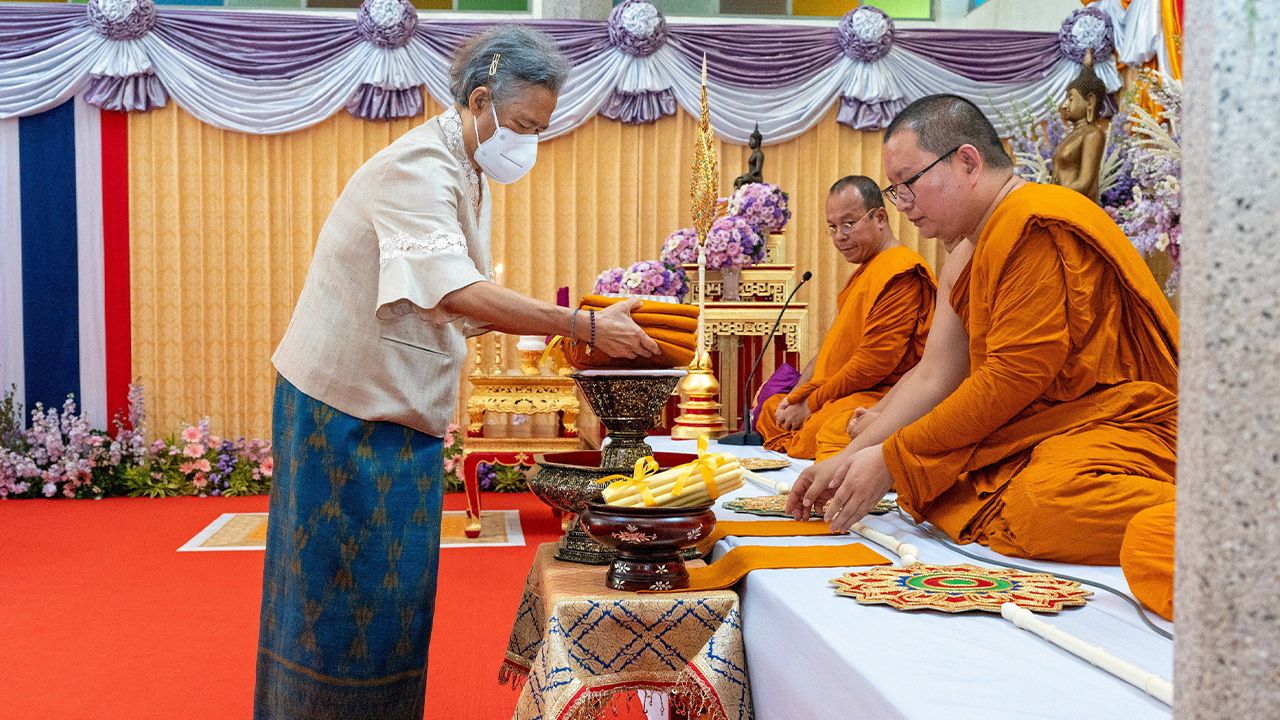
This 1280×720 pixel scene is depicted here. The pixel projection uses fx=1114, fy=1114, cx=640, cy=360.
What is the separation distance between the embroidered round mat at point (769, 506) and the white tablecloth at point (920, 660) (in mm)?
477

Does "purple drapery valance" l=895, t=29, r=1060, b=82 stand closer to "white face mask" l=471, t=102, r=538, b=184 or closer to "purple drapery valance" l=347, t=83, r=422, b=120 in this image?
"purple drapery valance" l=347, t=83, r=422, b=120

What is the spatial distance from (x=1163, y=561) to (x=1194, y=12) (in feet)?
3.65

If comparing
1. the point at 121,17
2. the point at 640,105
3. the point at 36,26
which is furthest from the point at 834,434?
the point at 36,26

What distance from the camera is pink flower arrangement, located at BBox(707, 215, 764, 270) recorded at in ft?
16.4

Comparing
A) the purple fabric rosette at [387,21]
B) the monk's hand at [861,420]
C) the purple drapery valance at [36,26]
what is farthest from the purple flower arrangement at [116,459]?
the monk's hand at [861,420]

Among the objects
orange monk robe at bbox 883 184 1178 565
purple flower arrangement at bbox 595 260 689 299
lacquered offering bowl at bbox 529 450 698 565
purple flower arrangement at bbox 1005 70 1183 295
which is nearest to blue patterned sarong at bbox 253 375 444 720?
lacquered offering bowl at bbox 529 450 698 565

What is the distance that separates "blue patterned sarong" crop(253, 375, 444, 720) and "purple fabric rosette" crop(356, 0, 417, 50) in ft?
15.5

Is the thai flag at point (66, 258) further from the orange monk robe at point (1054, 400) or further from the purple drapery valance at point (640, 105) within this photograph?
the orange monk robe at point (1054, 400)

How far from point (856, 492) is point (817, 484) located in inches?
2.6

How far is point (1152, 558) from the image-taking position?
4.66ft

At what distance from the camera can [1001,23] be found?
7.10m

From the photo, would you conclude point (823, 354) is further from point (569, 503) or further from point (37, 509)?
point (37, 509)

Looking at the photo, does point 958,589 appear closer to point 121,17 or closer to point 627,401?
point 627,401

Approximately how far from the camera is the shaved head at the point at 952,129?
85.4 inches
